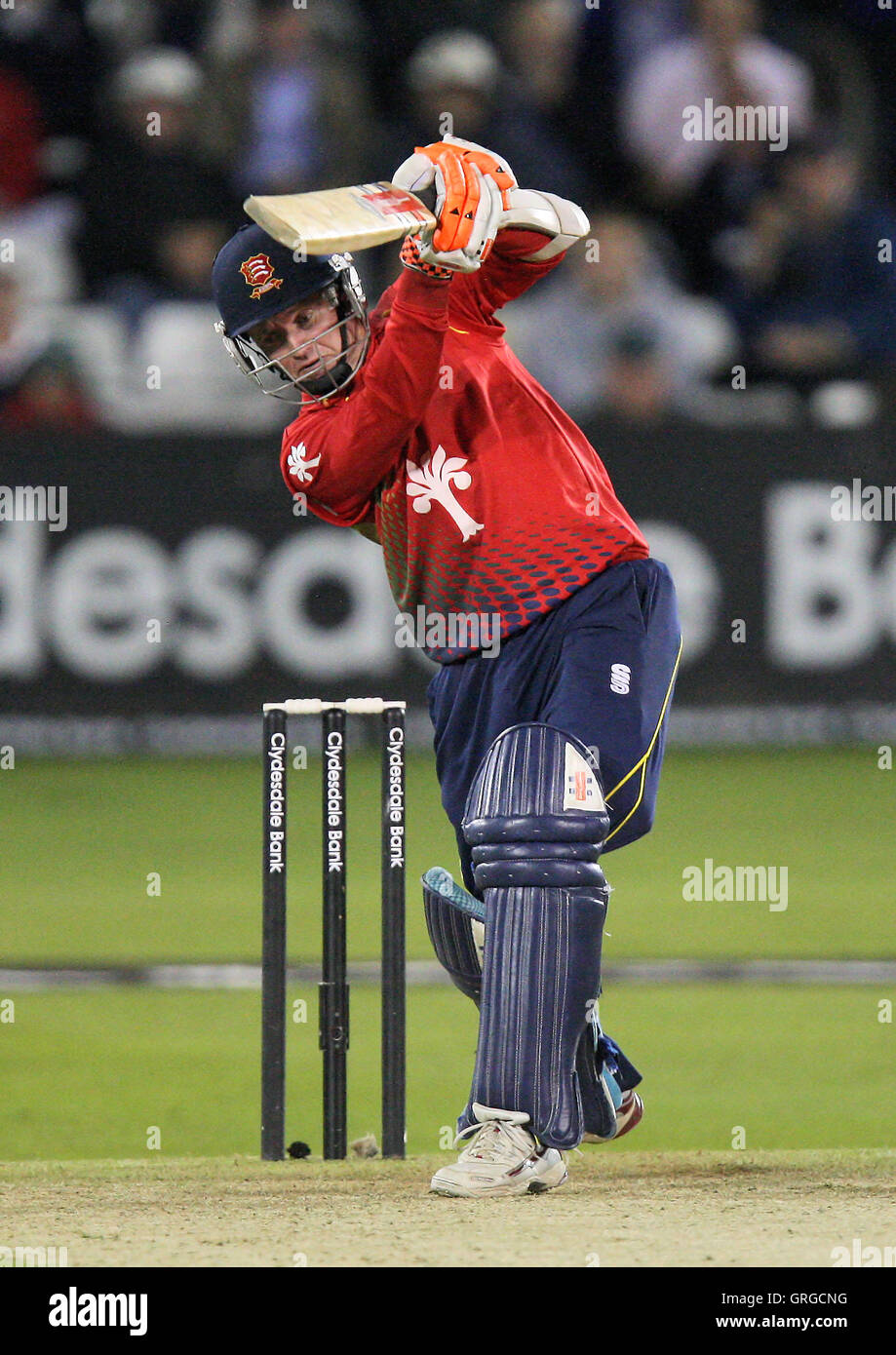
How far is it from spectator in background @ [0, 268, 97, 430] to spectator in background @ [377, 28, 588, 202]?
7.72 ft

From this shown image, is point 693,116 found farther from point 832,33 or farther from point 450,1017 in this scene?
point 450,1017

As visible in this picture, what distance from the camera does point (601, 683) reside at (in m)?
4.23

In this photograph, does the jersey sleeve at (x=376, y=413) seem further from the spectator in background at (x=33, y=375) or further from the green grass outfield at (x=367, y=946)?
the spectator in background at (x=33, y=375)

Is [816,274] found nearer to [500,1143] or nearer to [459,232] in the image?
[459,232]

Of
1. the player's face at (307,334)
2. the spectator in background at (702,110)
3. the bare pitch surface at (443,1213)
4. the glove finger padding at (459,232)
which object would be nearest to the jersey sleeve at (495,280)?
the player's face at (307,334)

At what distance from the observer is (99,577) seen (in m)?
10.8

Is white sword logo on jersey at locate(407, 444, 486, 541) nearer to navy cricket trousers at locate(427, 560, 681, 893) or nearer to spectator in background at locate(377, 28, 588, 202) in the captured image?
navy cricket trousers at locate(427, 560, 681, 893)

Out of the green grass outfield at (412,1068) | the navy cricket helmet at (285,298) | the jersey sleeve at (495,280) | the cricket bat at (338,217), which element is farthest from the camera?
the green grass outfield at (412,1068)

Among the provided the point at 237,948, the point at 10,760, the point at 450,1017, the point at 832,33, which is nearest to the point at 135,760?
the point at 10,760

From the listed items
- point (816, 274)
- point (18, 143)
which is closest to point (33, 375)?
point (18, 143)

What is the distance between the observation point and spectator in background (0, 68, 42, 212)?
517 inches

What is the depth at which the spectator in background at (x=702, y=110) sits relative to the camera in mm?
13016

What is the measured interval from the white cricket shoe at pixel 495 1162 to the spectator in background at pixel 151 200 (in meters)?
9.00

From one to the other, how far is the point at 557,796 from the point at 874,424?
7324mm
